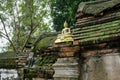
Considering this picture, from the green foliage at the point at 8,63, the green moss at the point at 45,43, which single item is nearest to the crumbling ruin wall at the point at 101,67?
the green moss at the point at 45,43

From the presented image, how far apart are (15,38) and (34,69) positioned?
42.3ft

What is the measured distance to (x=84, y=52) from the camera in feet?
16.2

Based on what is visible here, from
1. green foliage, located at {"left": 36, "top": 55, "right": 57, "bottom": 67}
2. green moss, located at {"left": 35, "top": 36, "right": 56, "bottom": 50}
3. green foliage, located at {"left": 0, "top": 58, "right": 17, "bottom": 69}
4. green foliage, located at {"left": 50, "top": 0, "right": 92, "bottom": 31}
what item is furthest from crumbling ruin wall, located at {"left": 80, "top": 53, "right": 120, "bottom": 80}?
green foliage, located at {"left": 50, "top": 0, "right": 92, "bottom": 31}

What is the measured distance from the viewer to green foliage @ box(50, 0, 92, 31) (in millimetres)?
15383

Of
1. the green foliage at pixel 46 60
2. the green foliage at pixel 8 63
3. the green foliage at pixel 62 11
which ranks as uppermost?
the green foliage at pixel 62 11

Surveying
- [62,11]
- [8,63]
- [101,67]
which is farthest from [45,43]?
[62,11]

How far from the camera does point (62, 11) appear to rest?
54.3ft

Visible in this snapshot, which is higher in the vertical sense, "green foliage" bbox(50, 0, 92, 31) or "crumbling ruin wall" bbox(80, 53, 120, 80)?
"green foliage" bbox(50, 0, 92, 31)

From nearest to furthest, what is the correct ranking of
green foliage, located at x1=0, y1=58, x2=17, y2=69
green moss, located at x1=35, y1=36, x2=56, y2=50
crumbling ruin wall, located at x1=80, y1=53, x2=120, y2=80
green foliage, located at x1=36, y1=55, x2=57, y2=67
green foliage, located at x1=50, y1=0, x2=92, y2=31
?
crumbling ruin wall, located at x1=80, y1=53, x2=120, y2=80, green foliage, located at x1=36, y1=55, x2=57, y2=67, green moss, located at x1=35, y1=36, x2=56, y2=50, green foliage, located at x1=0, y1=58, x2=17, y2=69, green foliage, located at x1=50, y1=0, x2=92, y2=31

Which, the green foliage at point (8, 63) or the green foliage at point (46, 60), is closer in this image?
the green foliage at point (46, 60)

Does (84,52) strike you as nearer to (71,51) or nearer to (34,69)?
(71,51)

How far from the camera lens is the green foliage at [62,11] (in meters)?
15.4

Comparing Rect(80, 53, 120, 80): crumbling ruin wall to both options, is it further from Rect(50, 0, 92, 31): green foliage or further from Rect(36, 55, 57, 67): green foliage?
Rect(50, 0, 92, 31): green foliage

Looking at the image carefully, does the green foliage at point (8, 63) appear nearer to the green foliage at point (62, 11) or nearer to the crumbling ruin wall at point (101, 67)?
the crumbling ruin wall at point (101, 67)
